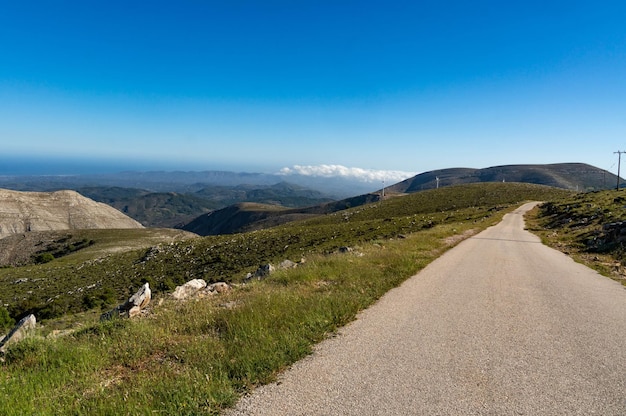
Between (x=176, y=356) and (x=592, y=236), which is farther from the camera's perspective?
(x=592, y=236)

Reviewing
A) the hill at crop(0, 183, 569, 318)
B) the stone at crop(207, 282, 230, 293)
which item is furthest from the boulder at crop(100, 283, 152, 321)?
the hill at crop(0, 183, 569, 318)

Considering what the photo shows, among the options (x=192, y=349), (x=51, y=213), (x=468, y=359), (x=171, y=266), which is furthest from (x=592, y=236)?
(x=51, y=213)

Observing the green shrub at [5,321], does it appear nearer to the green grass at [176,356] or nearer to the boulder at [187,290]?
the boulder at [187,290]

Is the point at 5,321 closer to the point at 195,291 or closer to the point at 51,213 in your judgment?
the point at 195,291

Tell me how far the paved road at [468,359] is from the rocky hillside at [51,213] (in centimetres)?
15227

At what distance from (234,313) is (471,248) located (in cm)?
1729

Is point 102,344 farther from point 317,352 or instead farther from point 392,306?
point 392,306

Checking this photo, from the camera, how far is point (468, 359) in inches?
236

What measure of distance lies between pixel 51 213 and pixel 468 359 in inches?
6696

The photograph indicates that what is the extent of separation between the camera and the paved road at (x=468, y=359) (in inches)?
183

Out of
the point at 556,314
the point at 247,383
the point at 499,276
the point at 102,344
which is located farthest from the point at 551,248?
the point at 102,344

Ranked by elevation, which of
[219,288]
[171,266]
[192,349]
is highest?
[192,349]

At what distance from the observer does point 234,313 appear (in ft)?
25.6

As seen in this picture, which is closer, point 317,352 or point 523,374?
point 523,374
